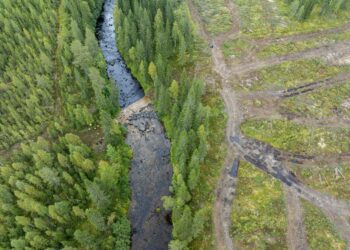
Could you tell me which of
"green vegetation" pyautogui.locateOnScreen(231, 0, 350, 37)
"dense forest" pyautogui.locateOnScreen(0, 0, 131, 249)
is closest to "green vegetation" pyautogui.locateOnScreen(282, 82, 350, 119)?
"green vegetation" pyautogui.locateOnScreen(231, 0, 350, 37)

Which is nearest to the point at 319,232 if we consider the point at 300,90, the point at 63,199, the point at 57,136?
the point at 300,90

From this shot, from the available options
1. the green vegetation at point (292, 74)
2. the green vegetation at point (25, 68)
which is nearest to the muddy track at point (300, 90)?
the green vegetation at point (292, 74)

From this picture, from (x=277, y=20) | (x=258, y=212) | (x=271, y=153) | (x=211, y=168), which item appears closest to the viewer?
(x=258, y=212)

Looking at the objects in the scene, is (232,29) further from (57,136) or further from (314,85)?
(57,136)

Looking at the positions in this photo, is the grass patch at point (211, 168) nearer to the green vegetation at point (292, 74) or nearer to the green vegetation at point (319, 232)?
the green vegetation at point (292, 74)

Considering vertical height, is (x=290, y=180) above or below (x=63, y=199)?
below

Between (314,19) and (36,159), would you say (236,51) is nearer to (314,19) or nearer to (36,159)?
(314,19)

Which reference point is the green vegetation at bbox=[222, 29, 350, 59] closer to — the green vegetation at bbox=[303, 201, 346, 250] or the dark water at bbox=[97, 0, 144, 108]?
the dark water at bbox=[97, 0, 144, 108]
